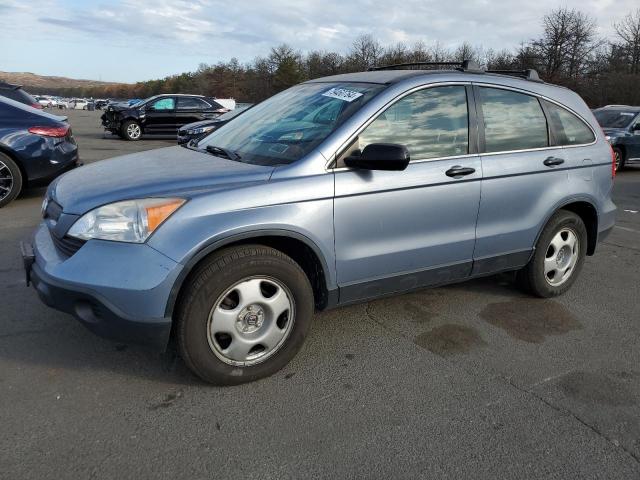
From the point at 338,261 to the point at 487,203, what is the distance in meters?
1.23

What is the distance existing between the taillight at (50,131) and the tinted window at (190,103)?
11.8 metres

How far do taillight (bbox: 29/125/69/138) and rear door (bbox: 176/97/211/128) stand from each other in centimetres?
1178

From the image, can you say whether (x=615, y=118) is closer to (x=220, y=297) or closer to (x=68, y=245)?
(x=220, y=297)

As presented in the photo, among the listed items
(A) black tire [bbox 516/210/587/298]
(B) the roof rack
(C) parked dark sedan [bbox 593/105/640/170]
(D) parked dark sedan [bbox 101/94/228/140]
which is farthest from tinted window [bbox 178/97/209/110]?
(A) black tire [bbox 516/210/587/298]

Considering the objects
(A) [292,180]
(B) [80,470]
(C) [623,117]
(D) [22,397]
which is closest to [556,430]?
(A) [292,180]

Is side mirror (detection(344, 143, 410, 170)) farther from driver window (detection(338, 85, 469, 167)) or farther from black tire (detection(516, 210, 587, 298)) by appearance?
black tire (detection(516, 210, 587, 298))

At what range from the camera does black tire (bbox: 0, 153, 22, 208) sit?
6.85m

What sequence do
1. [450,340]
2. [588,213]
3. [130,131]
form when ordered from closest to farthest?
[450,340] → [588,213] → [130,131]

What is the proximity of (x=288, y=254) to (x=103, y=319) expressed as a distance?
1059 millimetres

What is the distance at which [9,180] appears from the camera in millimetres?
6926

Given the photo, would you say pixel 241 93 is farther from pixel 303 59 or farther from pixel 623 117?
pixel 623 117

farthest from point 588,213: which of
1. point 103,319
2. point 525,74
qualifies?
point 103,319

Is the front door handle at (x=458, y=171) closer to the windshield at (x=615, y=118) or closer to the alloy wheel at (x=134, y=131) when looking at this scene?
the windshield at (x=615, y=118)

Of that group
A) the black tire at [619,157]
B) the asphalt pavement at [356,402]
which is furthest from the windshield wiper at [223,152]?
the black tire at [619,157]
